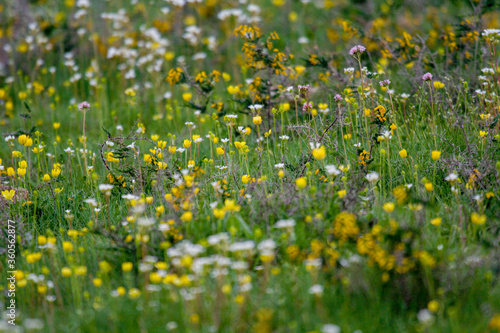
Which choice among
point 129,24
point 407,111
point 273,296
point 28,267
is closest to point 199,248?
point 273,296

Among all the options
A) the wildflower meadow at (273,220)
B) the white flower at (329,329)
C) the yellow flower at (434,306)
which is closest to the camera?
the white flower at (329,329)

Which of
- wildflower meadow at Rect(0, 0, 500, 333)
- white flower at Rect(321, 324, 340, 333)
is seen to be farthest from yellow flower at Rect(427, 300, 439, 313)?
white flower at Rect(321, 324, 340, 333)

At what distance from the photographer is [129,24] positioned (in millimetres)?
7703

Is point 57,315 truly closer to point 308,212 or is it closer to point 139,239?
point 139,239

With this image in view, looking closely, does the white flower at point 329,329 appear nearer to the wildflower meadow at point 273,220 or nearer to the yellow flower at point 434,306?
the wildflower meadow at point 273,220

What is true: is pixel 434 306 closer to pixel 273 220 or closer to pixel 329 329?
pixel 329 329

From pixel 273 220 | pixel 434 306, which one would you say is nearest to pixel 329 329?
pixel 434 306

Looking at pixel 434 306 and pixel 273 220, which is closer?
pixel 434 306

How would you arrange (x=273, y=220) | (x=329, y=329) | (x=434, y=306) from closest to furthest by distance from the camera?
(x=329, y=329) → (x=434, y=306) → (x=273, y=220)

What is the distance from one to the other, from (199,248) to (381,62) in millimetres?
A: 3459

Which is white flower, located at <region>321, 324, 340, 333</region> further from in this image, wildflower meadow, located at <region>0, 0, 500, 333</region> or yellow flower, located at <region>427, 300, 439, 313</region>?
yellow flower, located at <region>427, 300, 439, 313</region>

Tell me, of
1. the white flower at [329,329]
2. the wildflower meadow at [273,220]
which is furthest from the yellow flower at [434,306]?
the white flower at [329,329]

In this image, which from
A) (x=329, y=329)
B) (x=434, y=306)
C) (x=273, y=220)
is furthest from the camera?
(x=273, y=220)

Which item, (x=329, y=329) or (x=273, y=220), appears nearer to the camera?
(x=329, y=329)
